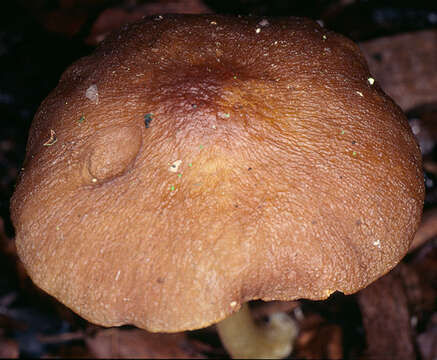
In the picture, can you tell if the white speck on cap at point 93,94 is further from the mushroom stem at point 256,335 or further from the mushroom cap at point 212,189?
the mushroom stem at point 256,335

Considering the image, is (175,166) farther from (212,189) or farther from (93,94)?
(93,94)

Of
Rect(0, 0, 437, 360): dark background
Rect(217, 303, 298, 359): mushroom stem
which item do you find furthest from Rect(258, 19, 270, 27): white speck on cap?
Rect(217, 303, 298, 359): mushroom stem

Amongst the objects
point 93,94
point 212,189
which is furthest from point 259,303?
point 93,94

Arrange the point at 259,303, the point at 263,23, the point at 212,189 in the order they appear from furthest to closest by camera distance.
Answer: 1. the point at 259,303
2. the point at 263,23
3. the point at 212,189

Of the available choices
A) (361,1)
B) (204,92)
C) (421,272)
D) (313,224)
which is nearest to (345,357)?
→ (421,272)

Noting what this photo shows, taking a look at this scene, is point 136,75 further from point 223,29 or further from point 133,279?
point 133,279

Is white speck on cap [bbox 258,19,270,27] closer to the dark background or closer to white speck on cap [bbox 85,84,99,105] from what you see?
white speck on cap [bbox 85,84,99,105]
